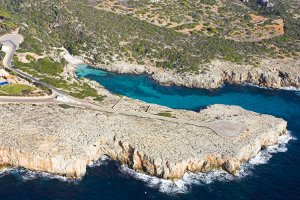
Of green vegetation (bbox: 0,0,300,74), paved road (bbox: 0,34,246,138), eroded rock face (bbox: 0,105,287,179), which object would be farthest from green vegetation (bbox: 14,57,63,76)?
eroded rock face (bbox: 0,105,287,179)

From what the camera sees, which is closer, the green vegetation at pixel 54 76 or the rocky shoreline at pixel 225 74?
the green vegetation at pixel 54 76

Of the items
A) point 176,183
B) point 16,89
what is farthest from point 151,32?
point 176,183

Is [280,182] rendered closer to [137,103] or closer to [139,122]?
[139,122]

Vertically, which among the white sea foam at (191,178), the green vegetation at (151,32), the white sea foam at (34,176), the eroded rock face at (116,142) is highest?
the green vegetation at (151,32)

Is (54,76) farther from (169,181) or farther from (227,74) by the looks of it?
(227,74)

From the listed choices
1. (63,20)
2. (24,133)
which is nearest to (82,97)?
(24,133)

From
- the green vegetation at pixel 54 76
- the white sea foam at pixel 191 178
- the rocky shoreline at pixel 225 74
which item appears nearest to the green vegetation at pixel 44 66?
the green vegetation at pixel 54 76

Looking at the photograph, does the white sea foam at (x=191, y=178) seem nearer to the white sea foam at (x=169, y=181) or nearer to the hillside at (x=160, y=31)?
the white sea foam at (x=169, y=181)
